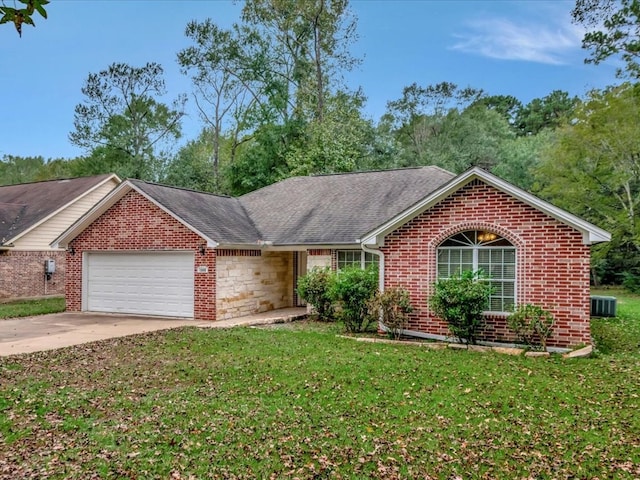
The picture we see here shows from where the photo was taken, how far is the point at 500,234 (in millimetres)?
9945

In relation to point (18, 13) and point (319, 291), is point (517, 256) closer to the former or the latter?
point (319, 291)

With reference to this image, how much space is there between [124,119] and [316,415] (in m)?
34.7

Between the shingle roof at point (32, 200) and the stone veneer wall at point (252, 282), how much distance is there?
11.2 meters

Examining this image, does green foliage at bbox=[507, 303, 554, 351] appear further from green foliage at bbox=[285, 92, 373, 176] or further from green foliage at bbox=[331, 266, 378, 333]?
green foliage at bbox=[285, 92, 373, 176]

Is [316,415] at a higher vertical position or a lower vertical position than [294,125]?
lower

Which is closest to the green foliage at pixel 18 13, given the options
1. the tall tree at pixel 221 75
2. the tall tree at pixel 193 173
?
the tall tree at pixel 193 173

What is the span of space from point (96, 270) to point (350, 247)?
8.55 meters

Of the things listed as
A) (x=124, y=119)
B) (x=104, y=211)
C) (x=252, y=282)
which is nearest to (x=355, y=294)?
(x=252, y=282)

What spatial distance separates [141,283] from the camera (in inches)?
589

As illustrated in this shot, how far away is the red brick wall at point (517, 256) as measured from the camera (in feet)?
30.5

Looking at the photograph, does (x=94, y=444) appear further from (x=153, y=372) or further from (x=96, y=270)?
(x=96, y=270)

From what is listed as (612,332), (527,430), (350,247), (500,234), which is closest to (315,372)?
(527,430)

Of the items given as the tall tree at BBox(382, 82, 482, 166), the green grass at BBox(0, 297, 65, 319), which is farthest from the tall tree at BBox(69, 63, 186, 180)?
the tall tree at BBox(382, 82, 482, 166)

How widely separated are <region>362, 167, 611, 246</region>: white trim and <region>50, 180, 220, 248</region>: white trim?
16.3 ft
